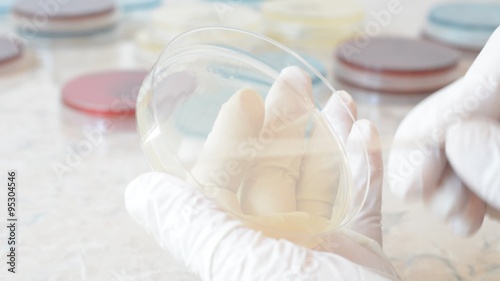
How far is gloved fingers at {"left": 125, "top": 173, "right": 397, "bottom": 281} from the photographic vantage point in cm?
59

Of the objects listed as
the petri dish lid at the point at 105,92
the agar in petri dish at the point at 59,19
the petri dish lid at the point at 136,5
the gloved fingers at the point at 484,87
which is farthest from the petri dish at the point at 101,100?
the gloved fingers at the point at 484,87

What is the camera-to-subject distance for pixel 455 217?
2.10ft

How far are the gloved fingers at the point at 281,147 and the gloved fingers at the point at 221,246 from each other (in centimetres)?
5

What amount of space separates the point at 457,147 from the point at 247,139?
19cm

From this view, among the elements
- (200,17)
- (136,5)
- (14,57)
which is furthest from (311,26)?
(14,57)

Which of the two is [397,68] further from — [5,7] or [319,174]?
[5,7]

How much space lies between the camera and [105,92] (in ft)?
3.85

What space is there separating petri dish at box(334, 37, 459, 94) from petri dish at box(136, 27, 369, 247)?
0.54 meters

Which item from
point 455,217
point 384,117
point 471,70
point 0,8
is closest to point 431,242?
point 455,217

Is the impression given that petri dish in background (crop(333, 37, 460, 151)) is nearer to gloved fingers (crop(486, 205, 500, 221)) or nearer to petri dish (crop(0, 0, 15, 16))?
gloved fingers (crop(486, 205, 500, 221))

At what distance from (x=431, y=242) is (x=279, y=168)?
0.25 meters

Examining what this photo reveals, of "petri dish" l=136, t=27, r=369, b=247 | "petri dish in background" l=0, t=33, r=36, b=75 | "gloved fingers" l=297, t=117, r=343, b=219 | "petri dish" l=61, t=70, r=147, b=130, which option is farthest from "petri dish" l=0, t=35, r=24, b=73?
"gloved fingers" l=297, t=117, r=343, b=219

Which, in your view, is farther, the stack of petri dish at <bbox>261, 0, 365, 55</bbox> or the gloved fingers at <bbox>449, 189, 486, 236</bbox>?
the stack of petri dish at <bbox>261, 0, 365, 55</bbox>

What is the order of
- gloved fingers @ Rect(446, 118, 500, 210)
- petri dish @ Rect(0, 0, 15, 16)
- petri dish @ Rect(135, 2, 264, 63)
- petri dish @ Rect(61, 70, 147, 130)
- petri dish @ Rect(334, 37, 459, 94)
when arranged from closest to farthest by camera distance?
gloved fingers @ Rect(446, 118, 500, 210)
petri dish @ Rect(61, 70, 147, 130)
petri dish @ Rect(334, 37, 459, 94)
petri dish @ Rect(135, 2, 264, 63)
petri dish @ Rect(0, 0, 15, 16)
